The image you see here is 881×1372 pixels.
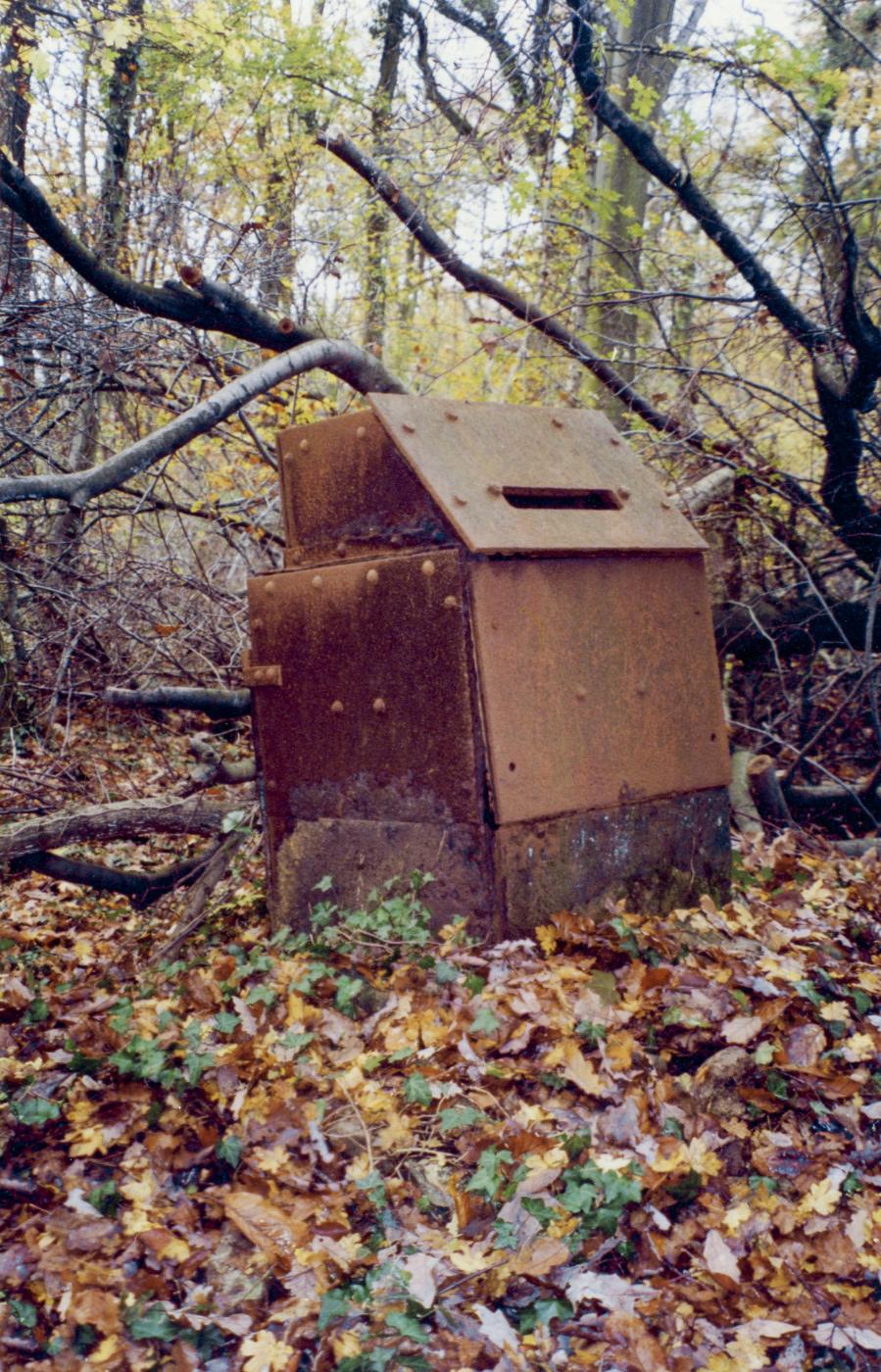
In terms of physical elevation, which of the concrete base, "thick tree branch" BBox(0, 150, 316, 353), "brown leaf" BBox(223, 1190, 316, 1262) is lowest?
"brown leaf" BBox(223, 1190, 316, 1262)

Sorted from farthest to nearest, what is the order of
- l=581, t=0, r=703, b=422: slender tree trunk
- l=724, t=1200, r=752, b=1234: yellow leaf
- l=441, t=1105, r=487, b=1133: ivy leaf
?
1. l=581, t=0, r=703, b=422: slender tree trunk
2. l=441, t=1105, r=487, b=1133: ivy leaf
3. l=724, t=1200, r=752, b=1234: yellow leaf

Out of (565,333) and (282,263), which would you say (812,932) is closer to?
(565,333)

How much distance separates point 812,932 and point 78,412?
569 cm

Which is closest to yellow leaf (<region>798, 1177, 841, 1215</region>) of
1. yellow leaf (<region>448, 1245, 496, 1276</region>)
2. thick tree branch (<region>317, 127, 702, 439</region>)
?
yellow leaf (<region>448, 1245, 496, 1276</region>)

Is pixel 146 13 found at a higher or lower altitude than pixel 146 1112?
higher

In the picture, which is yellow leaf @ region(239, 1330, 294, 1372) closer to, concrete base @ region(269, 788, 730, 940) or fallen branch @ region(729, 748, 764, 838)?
concrete base @ region(269, 788, 730, 940)

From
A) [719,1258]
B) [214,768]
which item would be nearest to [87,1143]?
[719,1258]

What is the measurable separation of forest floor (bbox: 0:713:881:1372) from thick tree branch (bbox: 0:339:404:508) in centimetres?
147

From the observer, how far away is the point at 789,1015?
286 cm

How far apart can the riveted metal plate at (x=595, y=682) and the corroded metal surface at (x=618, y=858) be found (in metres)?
0.06

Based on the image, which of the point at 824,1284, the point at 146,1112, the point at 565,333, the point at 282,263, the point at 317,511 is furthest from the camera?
the point at 282,263

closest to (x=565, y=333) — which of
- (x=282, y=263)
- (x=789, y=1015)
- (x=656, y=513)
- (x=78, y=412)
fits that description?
(x=282, y=263)

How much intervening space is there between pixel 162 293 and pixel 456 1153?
3.40 metres

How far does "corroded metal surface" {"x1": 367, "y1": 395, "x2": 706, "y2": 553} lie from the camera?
3.00m
